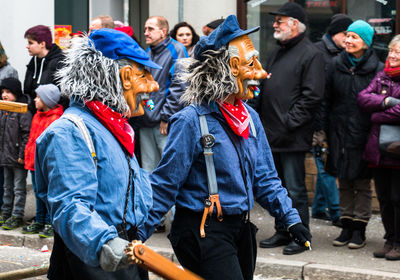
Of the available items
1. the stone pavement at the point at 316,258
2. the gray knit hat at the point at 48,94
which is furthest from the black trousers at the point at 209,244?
the gray knit hat at the point at 48,94

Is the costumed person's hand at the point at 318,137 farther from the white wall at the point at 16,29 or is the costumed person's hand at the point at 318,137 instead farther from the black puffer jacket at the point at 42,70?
the white wall at the point at 16,29

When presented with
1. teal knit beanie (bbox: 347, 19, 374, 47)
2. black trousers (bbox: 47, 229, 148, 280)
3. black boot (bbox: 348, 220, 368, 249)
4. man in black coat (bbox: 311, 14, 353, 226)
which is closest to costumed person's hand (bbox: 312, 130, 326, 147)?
man in black coat (bbox: 311, 14, 353, 226)

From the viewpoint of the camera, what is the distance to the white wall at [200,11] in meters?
10.2

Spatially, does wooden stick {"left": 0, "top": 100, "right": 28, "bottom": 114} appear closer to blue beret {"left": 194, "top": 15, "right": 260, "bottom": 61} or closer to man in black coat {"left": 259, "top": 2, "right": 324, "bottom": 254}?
blue beret {"left": 194, "top": 15, "right": 260, "bottom": 61}

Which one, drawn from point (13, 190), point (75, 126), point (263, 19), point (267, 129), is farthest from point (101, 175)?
point (263, 19)

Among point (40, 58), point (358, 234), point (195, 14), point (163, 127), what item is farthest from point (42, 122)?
point (358, 234)

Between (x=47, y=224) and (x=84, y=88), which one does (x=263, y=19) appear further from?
(x=84, y=88)

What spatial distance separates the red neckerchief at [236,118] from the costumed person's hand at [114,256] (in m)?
1.42

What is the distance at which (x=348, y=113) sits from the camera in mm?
7344

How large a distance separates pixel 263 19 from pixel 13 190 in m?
3.91

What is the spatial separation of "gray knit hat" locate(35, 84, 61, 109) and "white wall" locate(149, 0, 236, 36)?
301 cm

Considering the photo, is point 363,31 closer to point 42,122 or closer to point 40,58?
point 42,122

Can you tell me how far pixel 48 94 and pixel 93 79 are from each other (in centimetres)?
455

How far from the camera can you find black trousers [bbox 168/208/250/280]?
156 inches
